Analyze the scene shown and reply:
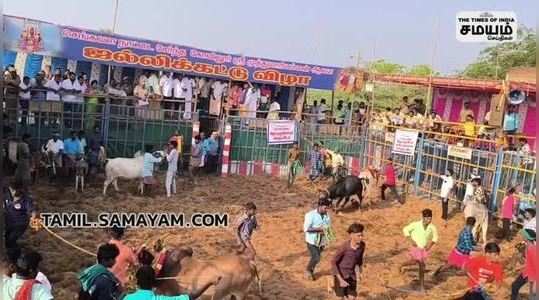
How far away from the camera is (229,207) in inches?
582

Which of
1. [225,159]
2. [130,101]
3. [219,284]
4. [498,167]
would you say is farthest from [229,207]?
[219,284]

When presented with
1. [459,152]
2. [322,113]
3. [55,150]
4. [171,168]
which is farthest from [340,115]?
[55,150]

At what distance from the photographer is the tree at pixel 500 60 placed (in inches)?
988

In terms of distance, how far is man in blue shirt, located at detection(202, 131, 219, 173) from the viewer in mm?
17203

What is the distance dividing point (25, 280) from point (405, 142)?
13.0 meters

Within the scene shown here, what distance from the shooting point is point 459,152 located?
15.5 meters

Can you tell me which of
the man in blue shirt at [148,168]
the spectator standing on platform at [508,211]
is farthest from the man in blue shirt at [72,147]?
the spectator standing on platform at [508,211]

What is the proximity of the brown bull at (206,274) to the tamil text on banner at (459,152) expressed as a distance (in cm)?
841

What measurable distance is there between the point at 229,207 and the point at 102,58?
531 centimetres

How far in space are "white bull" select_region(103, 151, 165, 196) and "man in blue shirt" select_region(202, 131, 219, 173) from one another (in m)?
2.52

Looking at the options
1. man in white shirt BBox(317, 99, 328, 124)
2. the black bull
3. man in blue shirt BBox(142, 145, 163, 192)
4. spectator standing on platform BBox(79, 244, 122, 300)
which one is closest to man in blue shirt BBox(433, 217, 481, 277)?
the black bull

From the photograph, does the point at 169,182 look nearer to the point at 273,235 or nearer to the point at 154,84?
the point at 273,235

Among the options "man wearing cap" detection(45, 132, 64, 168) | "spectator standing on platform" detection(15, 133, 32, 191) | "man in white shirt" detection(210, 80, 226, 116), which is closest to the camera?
"spectator standing on platform" detection(15, 133, 32, 191)

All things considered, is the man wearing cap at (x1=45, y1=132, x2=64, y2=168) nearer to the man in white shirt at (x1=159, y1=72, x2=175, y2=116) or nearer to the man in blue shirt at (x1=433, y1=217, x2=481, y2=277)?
the man in white shirt at (x1=159, y1=72, x2=175, y2=116)
